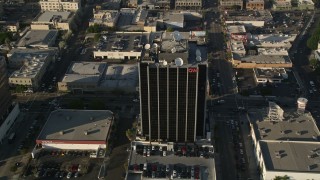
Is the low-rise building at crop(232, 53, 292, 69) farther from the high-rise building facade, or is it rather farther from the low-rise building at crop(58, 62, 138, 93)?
the high-rise building facade

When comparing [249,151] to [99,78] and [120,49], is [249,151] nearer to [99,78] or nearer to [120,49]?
[99,78]

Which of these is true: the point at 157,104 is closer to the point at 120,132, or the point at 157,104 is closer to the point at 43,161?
the point at 120,132

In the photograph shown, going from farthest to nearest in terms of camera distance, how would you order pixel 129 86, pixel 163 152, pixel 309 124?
1. pixel 129 86
2. pixel 309 124
3. pixel 163 152

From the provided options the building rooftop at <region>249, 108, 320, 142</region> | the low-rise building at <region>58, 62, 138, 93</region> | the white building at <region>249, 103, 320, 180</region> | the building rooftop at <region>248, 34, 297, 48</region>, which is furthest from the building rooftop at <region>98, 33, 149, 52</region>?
the building rooftop at <region>249, 108, 320, 142</region>

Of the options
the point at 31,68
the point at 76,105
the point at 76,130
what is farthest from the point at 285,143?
the point at 31,68

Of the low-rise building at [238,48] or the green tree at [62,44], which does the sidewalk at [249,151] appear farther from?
the green tree at [62,44]

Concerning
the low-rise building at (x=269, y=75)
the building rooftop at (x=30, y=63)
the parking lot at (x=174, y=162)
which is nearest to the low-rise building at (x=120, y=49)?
the building rooftop at (x=30, y=63)

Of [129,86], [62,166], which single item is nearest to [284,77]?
[129,86]
